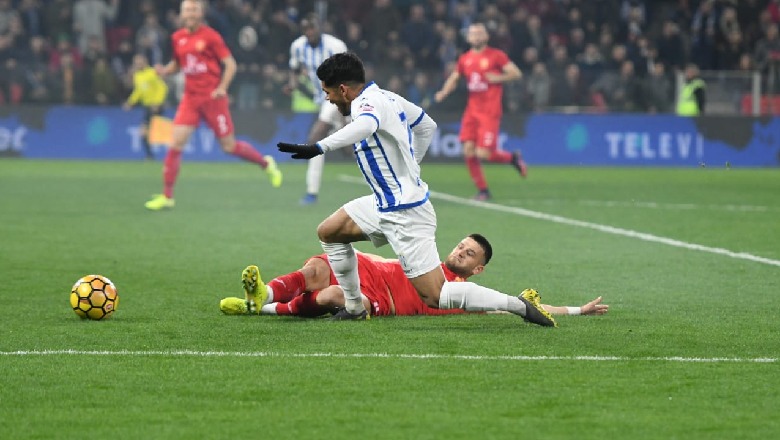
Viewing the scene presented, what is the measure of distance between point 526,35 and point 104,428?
24.2 metres

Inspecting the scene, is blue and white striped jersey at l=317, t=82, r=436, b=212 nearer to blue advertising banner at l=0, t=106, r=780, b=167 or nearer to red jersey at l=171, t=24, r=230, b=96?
red jersey at l=171, t=24, r=230, b=96

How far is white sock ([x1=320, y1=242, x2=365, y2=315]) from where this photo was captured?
8.19 m

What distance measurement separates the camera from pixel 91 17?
2839 centimetres

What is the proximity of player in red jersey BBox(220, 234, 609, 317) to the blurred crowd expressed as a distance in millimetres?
18320

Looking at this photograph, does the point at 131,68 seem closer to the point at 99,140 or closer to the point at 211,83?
the point at 99,140

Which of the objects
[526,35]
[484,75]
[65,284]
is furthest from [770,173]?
[65,284]

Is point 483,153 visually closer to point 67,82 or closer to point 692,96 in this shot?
point 692,96

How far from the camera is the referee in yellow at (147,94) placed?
26.6 meters

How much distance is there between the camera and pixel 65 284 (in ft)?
32.8

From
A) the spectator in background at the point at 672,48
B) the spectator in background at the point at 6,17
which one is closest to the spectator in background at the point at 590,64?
the spectator in background at the point at 672,48

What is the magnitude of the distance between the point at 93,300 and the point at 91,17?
21058 millimetres

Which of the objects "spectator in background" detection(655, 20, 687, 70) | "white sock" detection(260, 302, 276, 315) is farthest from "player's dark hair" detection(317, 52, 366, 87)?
"spectator in background" detection(655, 20, 687, 70)

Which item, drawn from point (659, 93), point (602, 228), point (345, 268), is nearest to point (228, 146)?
point (602, 228)

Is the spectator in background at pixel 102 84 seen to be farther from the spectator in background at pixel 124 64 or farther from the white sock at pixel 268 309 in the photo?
the white sock at pixel 268 309
